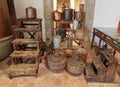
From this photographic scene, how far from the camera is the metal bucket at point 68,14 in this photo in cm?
285

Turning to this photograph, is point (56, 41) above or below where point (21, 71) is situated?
above

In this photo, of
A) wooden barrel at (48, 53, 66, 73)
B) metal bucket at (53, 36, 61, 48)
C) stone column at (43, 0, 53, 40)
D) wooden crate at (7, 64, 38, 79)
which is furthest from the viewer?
stone column at (43, 0, 53, 40)

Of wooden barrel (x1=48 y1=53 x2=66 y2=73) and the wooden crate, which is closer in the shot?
the wooden crate

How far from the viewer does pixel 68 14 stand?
Answer: 2.89m

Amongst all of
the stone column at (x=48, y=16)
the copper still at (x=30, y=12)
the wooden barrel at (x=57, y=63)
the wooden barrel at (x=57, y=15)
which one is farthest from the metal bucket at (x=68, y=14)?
the wooden barrel at (x=57, y=63)

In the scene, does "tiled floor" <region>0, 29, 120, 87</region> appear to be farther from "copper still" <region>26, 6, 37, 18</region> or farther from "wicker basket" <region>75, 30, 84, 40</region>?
"copper still" <region>26, 6, 37, 18</region>

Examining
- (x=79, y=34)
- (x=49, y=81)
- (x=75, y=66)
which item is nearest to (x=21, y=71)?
(x=49, y=81)

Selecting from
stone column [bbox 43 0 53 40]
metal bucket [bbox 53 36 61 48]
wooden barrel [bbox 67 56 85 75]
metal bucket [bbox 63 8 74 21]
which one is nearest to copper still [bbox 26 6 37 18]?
stone column [bbox 43 0 53 40]

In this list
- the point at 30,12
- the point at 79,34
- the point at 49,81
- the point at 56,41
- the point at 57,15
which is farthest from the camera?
the point at 57,15

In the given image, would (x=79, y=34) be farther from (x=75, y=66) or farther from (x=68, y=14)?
(x=75, y=66)

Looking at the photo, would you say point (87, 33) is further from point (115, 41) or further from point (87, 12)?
point (115, 41)

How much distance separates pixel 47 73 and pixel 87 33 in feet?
5.98

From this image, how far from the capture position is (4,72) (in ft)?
7.13

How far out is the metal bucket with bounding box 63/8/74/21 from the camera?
285 cm
